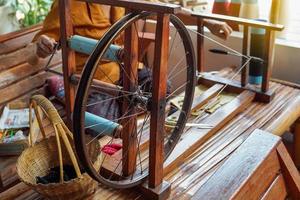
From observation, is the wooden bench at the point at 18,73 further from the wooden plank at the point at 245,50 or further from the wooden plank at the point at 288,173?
the wooden plank at the point at 288,173

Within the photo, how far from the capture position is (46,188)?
2.91 feet

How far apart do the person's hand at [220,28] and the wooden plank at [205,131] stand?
0.25m

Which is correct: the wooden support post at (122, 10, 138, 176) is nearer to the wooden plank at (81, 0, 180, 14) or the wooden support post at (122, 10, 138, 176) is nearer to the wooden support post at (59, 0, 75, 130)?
the wooden plank at (81, 0, 180, 14)

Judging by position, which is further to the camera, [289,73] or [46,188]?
[289,73]

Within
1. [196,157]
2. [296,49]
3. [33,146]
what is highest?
[296,49]

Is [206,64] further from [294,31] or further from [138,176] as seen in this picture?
[138,176]

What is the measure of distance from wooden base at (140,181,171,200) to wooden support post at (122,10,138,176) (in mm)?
59

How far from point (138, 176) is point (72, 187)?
0.21 meters

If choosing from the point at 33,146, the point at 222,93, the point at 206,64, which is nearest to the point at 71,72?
the point at 33,146

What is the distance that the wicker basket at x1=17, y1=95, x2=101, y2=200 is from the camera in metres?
0.89

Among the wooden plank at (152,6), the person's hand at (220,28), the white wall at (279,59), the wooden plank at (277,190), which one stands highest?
the wooden plank at (152,6)

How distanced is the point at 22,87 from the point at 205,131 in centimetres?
82

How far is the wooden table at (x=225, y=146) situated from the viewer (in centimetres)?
107

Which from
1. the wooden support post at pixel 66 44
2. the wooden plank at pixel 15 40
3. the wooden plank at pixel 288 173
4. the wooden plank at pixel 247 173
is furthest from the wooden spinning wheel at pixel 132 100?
the wooden plank at pixel 15 40
